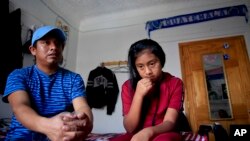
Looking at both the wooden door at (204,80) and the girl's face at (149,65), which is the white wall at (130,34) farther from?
the girl's face at (149,65)

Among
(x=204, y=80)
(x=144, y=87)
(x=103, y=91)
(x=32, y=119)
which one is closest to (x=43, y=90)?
(x=32, y=119)

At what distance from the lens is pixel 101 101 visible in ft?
10.5

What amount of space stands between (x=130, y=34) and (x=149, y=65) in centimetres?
258

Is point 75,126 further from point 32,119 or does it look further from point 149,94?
A: point 149,94

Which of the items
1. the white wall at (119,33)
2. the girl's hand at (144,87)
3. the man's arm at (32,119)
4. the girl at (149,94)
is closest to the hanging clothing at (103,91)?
the white wall at (119,33)

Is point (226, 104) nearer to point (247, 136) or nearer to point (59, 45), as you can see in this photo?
point (247, 136)

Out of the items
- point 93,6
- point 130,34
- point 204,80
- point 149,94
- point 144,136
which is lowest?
point 144,136

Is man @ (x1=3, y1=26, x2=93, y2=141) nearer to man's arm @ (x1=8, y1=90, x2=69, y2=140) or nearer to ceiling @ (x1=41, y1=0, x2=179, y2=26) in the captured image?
man's arm @ (x1=8, y1=90, x2=69, y2=140)

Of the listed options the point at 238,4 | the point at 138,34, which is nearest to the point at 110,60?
the point at 138,34

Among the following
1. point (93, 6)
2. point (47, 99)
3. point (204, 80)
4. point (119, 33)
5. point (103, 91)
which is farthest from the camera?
point (119, 33)

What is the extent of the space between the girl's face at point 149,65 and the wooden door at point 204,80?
211 cm

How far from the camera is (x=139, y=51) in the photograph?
3.44ft

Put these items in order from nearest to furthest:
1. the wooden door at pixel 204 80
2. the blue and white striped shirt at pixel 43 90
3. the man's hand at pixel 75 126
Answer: the man's hand at pixel 75 126 < the blue and white striped shirt at pixel 43 90 < the wooden door at pixel 204 80

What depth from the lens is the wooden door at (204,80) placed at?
2707mm
